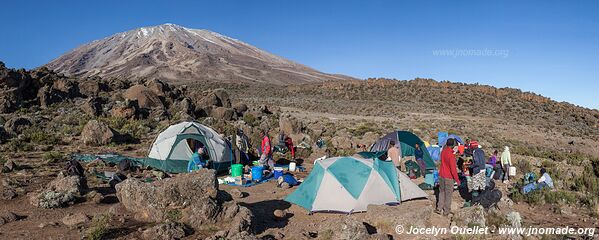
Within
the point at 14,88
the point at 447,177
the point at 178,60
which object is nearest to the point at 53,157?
the point at 447,177

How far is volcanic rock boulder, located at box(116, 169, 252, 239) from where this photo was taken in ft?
21.1

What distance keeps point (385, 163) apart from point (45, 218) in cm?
604

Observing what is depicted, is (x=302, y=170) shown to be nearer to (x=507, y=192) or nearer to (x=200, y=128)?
(x=200, y=128)

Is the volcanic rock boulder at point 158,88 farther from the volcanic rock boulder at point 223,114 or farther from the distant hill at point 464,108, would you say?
the distant hill at point 464,108

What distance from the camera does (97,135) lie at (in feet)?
47.4

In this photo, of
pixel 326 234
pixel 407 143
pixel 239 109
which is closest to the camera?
pixel 326 234

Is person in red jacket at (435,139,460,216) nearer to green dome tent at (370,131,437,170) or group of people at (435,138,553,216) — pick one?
group of people at (435,138,553,216)

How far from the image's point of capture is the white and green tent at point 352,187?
766cm

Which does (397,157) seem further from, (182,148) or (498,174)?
(182,148)

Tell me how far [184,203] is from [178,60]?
333 ft

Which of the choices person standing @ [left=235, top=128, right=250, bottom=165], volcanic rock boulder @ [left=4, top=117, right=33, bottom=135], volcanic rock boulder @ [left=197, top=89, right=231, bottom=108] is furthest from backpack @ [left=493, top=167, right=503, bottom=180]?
volcanic rock boulder @ [left=197, top=89, right=231, bottom=108]

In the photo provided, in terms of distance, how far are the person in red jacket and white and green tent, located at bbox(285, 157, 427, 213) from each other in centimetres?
92

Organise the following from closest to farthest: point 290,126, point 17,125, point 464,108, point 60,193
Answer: point 60,193
point 17,125
point 290,126
point 464,108

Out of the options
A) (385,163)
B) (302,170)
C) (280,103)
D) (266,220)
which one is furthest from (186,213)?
(280,103)
